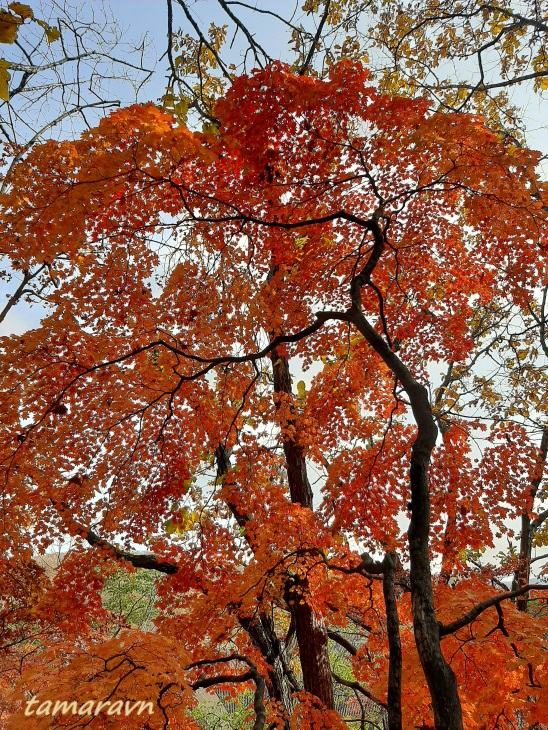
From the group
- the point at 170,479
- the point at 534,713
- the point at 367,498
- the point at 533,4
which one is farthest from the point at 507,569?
the point at 533,4

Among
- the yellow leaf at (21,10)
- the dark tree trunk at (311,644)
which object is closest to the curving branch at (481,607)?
the dark tree trunk at (311,644)

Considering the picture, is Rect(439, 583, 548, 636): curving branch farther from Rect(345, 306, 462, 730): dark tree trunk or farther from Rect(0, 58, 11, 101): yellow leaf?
Rect(0, 58, 11, 101): yellow leaf

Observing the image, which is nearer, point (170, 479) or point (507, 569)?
point (170, 479)

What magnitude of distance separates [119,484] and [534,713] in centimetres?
637

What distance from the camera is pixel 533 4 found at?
6160 millimetres

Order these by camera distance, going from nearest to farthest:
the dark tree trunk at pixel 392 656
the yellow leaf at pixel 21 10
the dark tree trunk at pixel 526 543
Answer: the yellow leaf at pixel 21 10
the dark tree trunk at pixel 392 656
the dark tree trunk at pixel 526 543

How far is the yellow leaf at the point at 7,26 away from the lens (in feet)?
6.34

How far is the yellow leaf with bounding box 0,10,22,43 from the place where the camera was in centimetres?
193

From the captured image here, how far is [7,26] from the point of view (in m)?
1.96

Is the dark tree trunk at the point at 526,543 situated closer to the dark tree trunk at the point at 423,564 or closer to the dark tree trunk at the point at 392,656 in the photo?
the dark tree trunk at the point at 392,656

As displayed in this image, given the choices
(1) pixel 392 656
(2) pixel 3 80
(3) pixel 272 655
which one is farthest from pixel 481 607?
(3) pixel 272 655

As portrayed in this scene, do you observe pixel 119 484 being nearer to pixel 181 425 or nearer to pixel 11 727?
pixel 181 425

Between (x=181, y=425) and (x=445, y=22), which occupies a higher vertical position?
(x=445, y=22)

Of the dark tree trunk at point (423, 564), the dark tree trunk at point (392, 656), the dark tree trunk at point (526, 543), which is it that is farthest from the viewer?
the dark tree trunk at point (526, 543)
